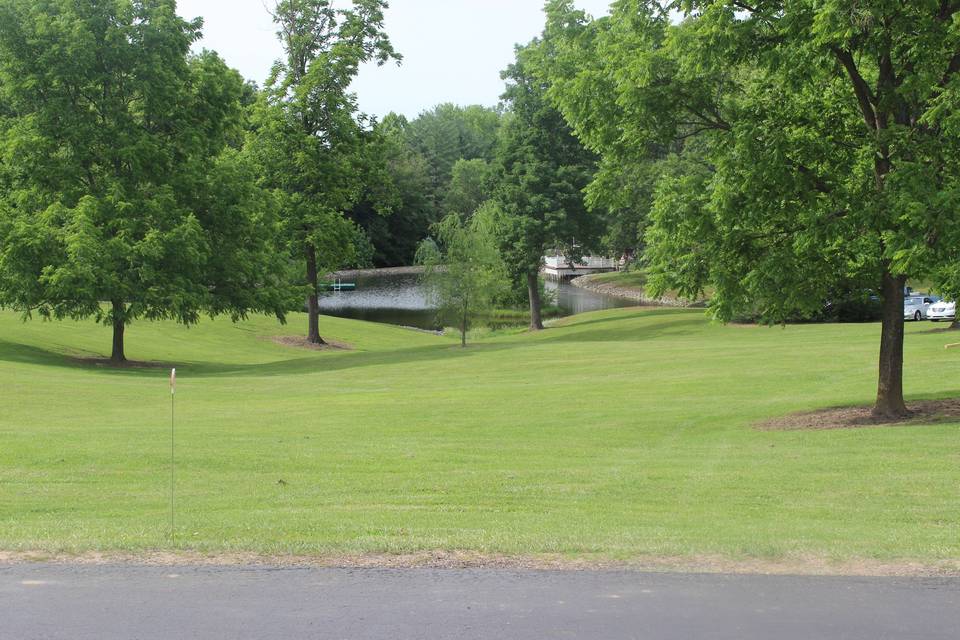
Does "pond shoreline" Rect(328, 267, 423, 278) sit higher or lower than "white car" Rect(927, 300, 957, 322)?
higher

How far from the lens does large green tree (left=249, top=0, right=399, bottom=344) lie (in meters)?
47.1

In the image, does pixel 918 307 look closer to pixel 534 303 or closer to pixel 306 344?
pixel 534 303

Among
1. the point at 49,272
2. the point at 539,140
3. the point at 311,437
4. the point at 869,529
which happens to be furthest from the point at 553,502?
the point at 539,140

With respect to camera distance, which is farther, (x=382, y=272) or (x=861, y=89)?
(x=382, y=272)

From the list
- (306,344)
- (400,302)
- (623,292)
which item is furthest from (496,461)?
(623,292)

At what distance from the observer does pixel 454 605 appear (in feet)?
22.8

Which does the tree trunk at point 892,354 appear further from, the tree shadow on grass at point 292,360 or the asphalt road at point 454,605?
the tree shadow on grass at point 292,360

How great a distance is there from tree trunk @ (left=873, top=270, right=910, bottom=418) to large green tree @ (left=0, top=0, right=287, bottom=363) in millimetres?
23379

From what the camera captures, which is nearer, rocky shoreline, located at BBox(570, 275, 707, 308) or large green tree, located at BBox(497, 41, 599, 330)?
large green tree, located at BBox(497, 41, 599, 330)

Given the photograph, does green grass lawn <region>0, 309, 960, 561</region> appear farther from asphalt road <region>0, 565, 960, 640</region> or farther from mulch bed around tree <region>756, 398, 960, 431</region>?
asphalt road <region>0, 565, 960, 640</region>

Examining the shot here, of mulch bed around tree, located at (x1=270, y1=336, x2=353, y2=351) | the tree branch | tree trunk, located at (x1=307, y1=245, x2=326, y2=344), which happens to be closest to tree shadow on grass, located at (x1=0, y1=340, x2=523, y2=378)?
mulch bed around tree, located at (x1=270, y1=336, x2=353, y2=351)

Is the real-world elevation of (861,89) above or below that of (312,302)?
above

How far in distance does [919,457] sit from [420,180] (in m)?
122

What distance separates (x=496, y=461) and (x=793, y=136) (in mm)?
7569
